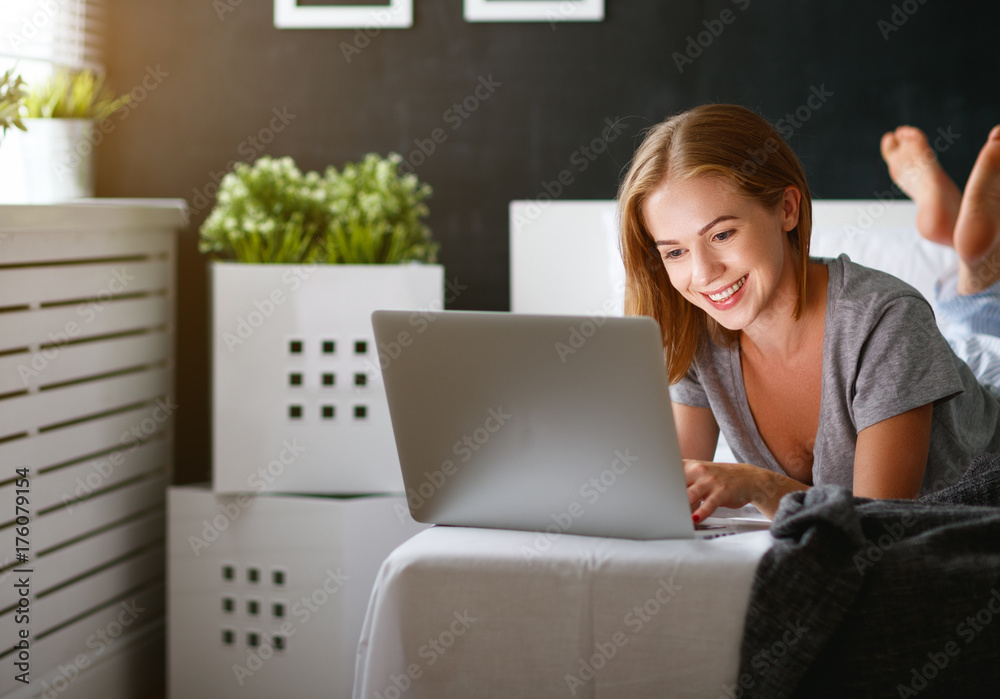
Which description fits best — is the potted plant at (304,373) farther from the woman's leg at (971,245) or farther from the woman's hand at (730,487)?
the woman's leg at (971,245)

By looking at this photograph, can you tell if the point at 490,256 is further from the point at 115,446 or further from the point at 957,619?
the point at 957,619

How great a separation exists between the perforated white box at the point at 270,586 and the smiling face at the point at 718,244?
2.89 ft

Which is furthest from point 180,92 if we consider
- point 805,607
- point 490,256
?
point 805,607

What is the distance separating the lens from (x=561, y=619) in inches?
33.8

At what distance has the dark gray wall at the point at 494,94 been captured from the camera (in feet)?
7.72

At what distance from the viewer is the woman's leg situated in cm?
190

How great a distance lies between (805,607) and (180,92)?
88.1 inches

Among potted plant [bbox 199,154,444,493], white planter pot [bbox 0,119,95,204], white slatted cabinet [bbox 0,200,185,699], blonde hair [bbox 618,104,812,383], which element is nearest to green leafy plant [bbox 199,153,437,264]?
potted plant [bbox 199,154,444,493]

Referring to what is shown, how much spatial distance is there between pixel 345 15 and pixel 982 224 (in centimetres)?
170

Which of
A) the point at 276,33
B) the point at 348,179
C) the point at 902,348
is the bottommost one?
the point at 902,348

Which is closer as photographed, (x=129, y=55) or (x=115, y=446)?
(x=115, y=446)

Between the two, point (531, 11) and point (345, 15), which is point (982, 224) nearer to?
point (531, 11)

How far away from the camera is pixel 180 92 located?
245 centimetres

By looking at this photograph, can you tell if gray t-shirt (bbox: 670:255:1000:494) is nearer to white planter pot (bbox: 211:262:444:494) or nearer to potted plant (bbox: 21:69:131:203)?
white planter pot (bbox: 211:262:444:494)
